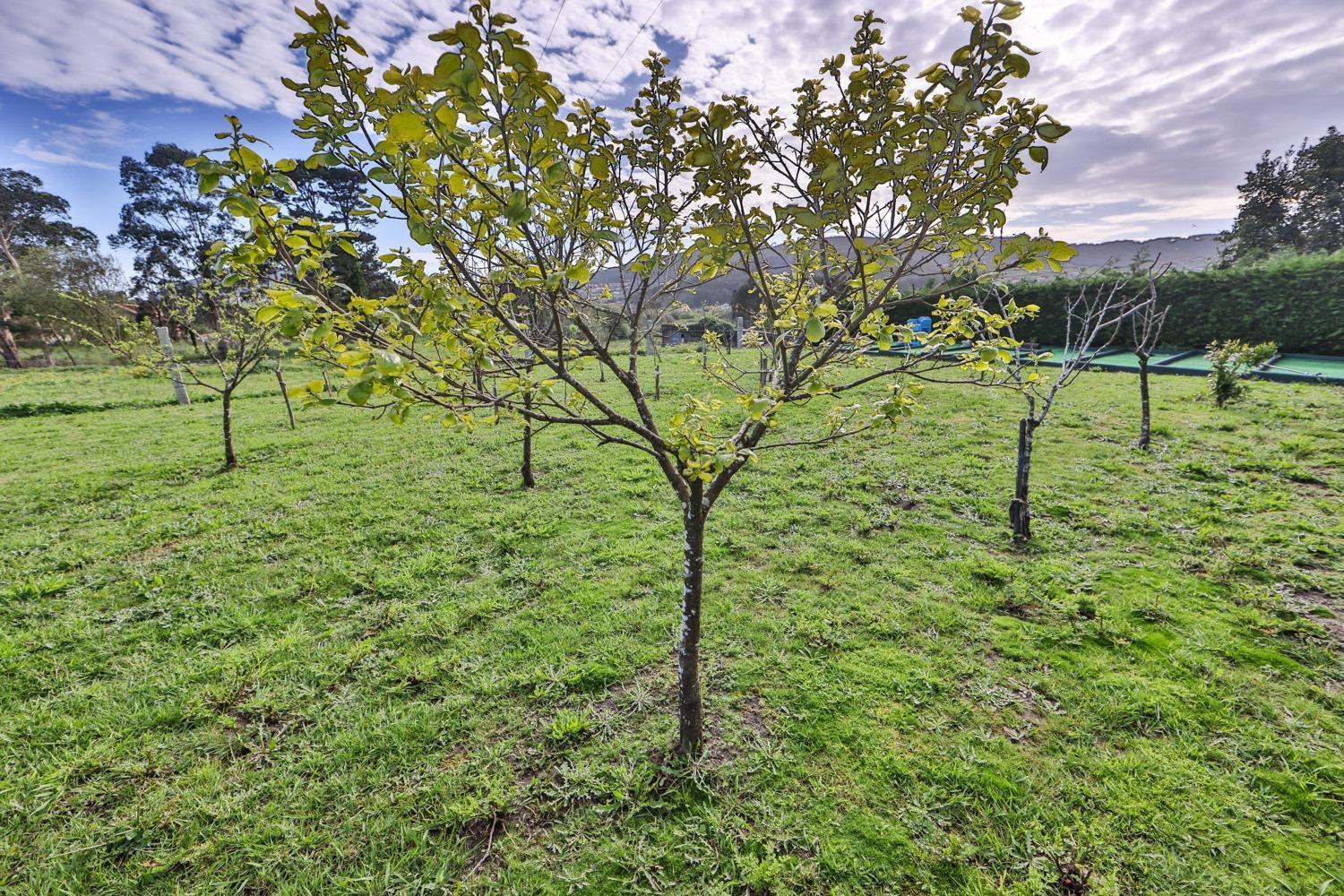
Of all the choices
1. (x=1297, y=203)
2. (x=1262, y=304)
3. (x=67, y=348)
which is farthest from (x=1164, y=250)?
(x=67, y=348)

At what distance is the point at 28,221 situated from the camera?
27078 mm

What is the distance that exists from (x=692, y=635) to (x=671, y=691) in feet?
2.53

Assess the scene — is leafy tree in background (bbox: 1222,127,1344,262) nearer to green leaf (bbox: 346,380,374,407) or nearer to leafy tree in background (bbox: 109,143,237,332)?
green leaf (bbox: 346,380,374,407)

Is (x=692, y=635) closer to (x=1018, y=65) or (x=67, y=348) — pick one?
(x=1018, y=65)

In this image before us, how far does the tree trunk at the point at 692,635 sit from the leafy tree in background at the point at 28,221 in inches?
Result: 1426

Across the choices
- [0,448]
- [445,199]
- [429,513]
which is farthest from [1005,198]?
[0,448]

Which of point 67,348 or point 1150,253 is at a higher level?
point 1150,253

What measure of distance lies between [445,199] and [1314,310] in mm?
19428

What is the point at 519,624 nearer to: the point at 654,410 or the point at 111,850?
the point at 111,850

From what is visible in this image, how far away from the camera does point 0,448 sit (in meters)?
8.27

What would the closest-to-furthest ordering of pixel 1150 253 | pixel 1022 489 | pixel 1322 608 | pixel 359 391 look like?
pixel 359 391 → pixel 1322 608 → pixel 1022 489 → pixel 1150 253

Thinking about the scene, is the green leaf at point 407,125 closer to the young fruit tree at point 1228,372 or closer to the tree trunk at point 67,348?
the young fruit tree at point 1228,372

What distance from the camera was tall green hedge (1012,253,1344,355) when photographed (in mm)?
11898

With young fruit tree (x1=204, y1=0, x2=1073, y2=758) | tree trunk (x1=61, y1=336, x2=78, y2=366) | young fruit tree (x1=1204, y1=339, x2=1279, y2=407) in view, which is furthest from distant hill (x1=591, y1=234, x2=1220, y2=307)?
tree trunk (x1=61, y1=336, x2=78, y2=366)
